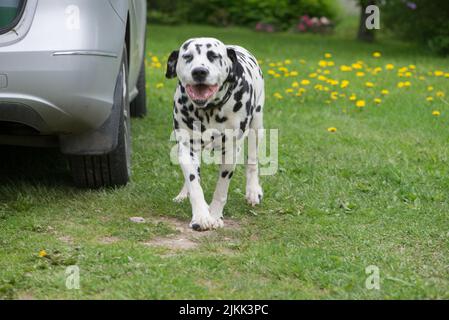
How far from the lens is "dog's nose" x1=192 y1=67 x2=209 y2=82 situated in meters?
4.64

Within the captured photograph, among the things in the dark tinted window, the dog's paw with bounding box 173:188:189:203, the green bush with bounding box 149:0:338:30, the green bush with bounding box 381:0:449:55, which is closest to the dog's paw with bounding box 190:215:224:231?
the dog's paw with bounding box 173:188:189:203

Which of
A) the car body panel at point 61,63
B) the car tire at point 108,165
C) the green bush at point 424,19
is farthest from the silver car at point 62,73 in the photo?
the green bush at point 424,19

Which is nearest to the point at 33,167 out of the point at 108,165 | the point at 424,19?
the point at 108,165

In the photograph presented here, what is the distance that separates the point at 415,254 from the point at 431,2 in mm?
10210

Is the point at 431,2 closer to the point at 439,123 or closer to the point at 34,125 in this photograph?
the point at 439,123

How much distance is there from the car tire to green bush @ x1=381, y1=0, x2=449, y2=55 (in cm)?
894

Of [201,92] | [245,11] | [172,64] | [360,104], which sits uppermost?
[172,64]

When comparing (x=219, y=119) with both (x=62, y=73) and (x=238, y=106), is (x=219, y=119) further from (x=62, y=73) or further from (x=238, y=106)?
(x=62, y=73)

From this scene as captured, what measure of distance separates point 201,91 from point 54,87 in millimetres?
803

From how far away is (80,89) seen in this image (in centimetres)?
466

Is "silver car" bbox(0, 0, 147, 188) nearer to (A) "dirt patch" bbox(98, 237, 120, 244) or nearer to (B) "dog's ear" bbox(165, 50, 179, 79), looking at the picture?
(B) "dog's ear" bbox(165, 50, 179, 79)

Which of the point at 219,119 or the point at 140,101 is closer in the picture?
the point at 219,119

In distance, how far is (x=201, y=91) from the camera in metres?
4.73
